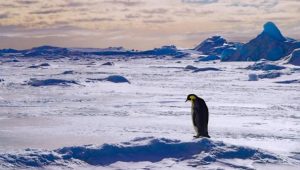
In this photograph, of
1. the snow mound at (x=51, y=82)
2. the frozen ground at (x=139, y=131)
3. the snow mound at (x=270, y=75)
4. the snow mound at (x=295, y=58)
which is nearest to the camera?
the frozen ground at (x=139, y=131)

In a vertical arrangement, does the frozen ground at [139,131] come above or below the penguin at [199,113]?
below

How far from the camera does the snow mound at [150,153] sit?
6152 mm

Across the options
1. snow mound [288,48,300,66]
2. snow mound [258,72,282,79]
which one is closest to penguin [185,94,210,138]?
snow mound [258,72,282,79]

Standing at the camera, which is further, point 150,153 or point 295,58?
point 295,58

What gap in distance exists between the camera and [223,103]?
1833cm

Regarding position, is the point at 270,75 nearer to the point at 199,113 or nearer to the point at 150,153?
the point at 199,113

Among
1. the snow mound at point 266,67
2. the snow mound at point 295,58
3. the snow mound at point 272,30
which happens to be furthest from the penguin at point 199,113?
the snow mound at point 272,30

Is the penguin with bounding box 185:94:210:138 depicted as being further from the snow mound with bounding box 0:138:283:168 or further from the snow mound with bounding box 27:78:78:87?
the snow mound with bounding box 27:78:78:87

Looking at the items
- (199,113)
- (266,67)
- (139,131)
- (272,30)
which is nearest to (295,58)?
(266,67)

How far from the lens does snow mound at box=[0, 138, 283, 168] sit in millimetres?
6152

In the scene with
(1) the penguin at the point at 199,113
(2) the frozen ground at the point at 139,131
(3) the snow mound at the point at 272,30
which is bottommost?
(2) the frozen ground at the point at 139,131

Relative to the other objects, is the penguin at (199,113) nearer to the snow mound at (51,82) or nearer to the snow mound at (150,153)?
the snow mound at (150,153)

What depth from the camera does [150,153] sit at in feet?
21.6

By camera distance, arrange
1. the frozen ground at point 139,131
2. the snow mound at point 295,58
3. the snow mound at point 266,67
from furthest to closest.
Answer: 1. the snow mound at point 295,58
2. the snow mound at point 266,67
3. the frozen ground at point 139,131
